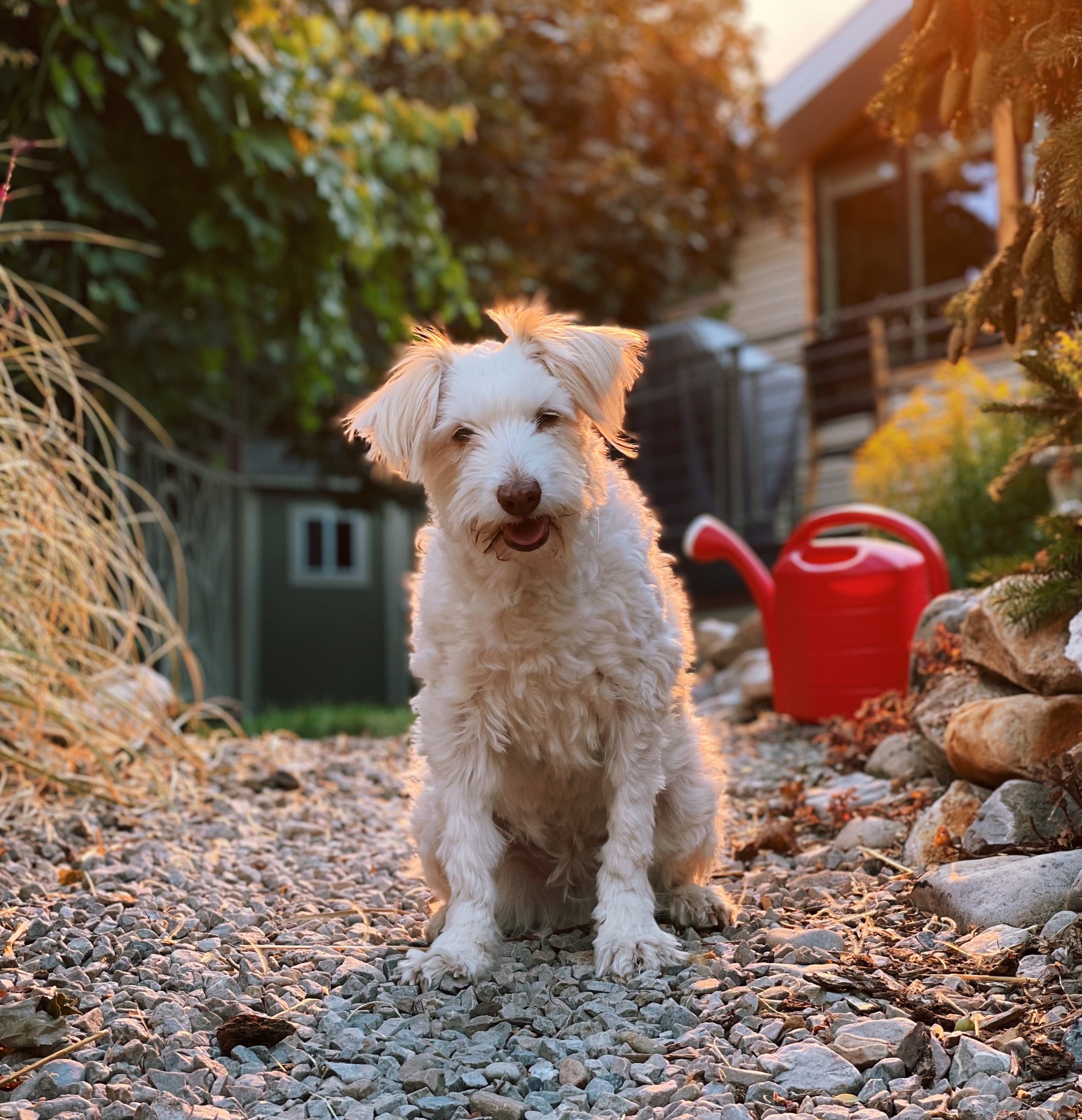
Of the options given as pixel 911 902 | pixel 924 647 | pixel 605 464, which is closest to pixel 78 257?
pixel 605 464

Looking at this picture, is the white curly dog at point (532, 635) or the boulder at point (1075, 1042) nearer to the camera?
the boulder at point (1075, 1042)

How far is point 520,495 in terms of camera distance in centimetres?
218

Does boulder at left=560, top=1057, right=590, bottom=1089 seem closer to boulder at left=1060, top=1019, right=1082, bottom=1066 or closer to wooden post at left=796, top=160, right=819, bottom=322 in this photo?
boulder at left=1060, top=1019, right=1082, bottom=1066

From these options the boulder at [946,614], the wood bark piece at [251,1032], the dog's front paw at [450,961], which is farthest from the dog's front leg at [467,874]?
the boulder at [946,614]

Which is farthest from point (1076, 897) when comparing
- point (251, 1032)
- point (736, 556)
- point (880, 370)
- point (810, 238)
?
point (810, 238)

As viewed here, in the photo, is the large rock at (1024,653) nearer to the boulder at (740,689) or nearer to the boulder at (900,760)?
the boulder at (900,760)

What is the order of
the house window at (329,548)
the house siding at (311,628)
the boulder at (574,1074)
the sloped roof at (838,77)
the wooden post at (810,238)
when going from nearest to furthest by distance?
1. the boulder at (574,1074)
2. the sloped roof at (838,77)
3. the wooden post at (810,238)
4. the house siding at (311,628)
5. the house window at (329,548)

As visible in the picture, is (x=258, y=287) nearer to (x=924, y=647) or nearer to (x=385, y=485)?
(x=385, y=485)

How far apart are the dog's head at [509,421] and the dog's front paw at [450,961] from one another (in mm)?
799

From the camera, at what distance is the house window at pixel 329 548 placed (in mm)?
14906

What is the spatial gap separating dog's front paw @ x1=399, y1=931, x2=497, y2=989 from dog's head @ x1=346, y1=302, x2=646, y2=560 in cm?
80

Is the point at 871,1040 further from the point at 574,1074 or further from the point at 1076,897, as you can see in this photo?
the point at 1076,897

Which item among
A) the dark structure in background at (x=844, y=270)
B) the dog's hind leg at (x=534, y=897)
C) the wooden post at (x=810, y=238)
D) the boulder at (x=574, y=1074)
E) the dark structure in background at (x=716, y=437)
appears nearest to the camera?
the boulder at (x=574, y=1074)

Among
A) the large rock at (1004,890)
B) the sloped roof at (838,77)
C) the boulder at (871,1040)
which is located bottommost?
the boulder at (871,1040)
